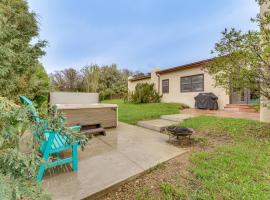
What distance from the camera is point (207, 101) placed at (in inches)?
379

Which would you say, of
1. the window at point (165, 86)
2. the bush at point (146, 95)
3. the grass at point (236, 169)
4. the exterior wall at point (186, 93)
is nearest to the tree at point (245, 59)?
the grass at point (236, 169)

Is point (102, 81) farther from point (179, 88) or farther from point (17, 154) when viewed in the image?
point (17, 154)

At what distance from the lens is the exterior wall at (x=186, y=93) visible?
9.53 meters

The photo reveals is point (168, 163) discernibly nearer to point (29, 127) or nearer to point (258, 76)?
point (29, 127)

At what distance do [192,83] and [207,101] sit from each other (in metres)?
1.89

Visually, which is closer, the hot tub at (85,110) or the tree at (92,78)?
the hot tub at (85,110)

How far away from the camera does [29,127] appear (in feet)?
3.51

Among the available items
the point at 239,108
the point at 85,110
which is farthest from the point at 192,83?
the point at 85,110

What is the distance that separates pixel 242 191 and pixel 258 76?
11.5 ft

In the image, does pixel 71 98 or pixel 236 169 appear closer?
pixel 236 169

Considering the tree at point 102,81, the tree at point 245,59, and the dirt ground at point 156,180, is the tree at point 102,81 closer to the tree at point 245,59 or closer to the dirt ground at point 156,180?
the tree at point 245,59

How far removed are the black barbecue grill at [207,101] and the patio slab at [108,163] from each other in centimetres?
563

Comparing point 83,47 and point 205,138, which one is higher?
point 83,47

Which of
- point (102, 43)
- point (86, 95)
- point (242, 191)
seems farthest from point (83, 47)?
point (242, 191)
